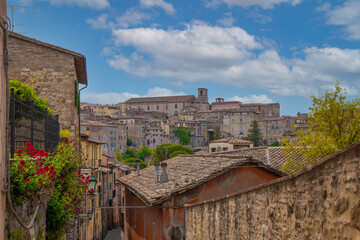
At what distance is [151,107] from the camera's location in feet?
618

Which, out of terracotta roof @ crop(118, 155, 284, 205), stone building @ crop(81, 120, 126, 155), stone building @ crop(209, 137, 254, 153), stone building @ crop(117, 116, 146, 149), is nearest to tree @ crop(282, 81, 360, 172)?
terracotta roof @ crop(118, 155, 284, 205)

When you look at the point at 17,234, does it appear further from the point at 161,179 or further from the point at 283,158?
the point at 283,158

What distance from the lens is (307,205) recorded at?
14.5 ft

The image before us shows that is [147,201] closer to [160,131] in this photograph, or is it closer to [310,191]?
[310,191]

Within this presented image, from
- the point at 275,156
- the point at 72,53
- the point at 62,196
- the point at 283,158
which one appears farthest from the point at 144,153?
the point at 62,196

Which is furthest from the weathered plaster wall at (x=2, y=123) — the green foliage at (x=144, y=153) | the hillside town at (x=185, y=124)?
the green foliage at (x=144, y=153)

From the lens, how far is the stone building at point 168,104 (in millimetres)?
183875

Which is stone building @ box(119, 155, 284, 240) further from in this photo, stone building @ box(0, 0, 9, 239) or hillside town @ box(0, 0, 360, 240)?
stone building @ box(0, 0, 9, 239)

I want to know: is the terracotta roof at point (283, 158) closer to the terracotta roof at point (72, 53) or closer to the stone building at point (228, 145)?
the terracotta roof at point (72, 53)

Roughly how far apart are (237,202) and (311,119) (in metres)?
18.1

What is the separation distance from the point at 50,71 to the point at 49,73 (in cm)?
10

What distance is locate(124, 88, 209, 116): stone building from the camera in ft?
603

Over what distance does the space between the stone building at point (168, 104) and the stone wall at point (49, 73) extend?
16579 cm

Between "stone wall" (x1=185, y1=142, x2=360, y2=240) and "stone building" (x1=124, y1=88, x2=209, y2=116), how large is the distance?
176 m
